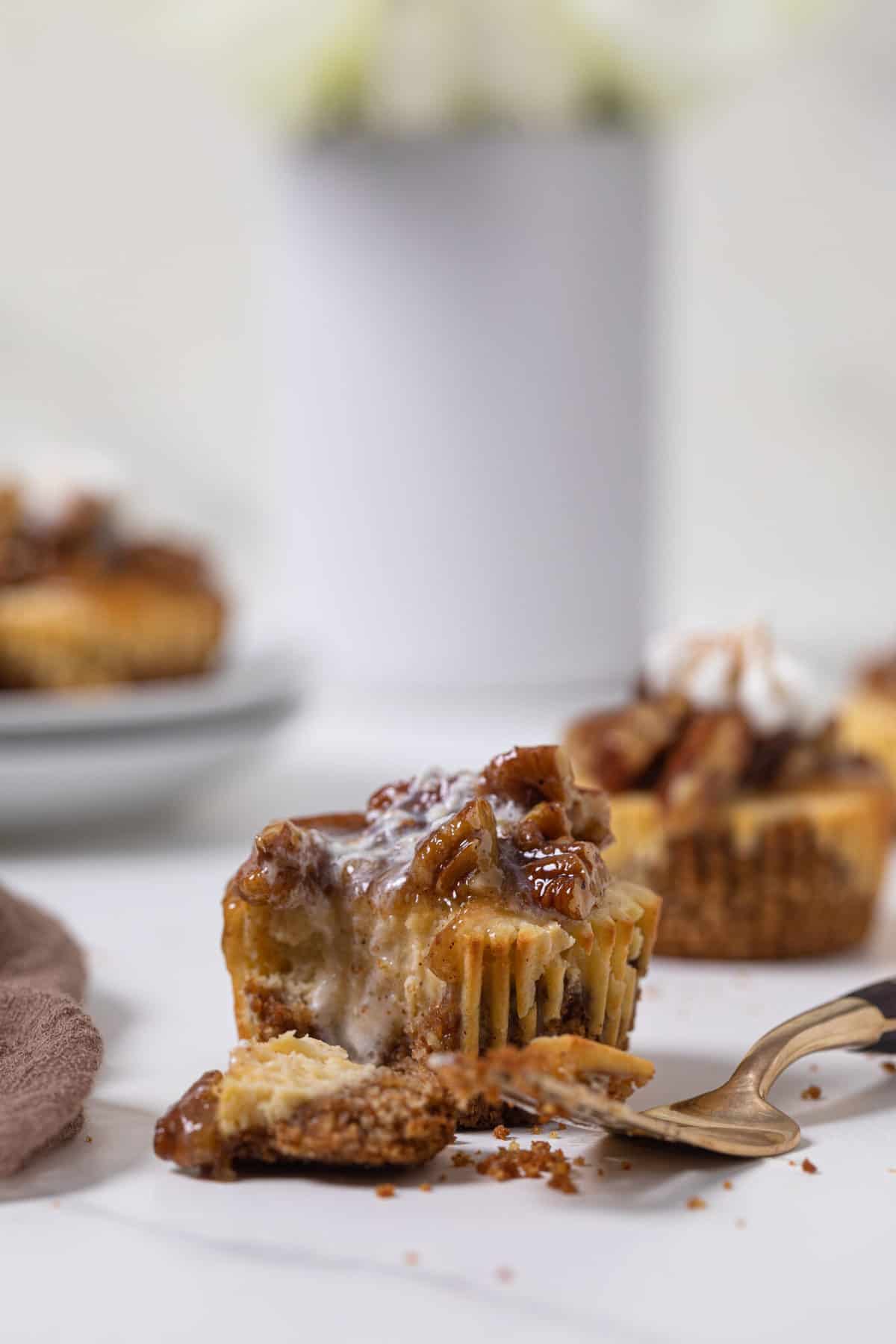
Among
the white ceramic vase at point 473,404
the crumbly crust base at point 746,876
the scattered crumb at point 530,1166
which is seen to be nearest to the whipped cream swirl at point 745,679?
the crumbly crust base at point 746,876

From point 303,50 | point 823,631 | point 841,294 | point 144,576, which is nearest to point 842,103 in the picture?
point 841,294

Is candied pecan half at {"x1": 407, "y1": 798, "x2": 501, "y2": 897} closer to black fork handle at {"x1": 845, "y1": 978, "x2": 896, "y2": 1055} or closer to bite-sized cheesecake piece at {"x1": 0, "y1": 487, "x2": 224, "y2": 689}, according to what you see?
black fork handle at {"x1": 845, "y1": 978, "x2": 896, "y2": 1055}

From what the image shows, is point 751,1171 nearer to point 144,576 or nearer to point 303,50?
point 144,576

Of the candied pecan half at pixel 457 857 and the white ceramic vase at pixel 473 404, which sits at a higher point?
the white ceramic vase at pixel 473 404

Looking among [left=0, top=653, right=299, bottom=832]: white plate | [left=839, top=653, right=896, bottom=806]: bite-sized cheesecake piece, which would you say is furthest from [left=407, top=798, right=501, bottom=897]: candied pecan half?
[left=839, top=653, right=896, bottom=806]: bite-sized cheesecake piece

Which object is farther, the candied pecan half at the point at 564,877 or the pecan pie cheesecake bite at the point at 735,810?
the pecan pie cheesecake bite at the point at 735,810

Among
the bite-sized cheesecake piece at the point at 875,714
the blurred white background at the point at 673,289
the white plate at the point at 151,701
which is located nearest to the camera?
the white plate at the point at 151,701

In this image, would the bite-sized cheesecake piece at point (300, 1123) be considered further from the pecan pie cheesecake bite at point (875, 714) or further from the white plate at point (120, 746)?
the pecan pie cheesecake bite at point (875, 714)

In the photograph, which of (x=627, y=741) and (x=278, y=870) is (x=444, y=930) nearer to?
(x=278, y=870)
